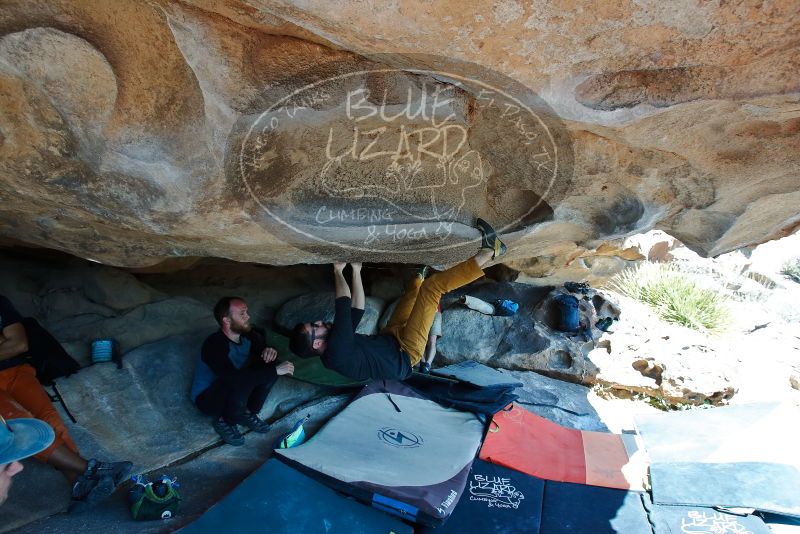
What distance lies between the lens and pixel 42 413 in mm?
2861

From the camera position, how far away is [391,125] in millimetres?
2664

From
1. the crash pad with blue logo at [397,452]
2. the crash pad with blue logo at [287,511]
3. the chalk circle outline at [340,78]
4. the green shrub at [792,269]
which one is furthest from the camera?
the green shrub at [792,269]

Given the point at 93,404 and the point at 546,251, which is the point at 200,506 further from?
the point at 546,251

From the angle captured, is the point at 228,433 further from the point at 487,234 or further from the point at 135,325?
the point at 487,234

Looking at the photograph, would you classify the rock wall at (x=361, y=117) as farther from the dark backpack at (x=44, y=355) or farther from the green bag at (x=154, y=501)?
the green bag at (x=154, y=501)

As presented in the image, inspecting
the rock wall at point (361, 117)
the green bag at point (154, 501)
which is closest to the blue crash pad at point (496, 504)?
the green bag at point (154, 501)

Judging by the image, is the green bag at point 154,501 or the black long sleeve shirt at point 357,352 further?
the black long sleeve shirt at point 357,352

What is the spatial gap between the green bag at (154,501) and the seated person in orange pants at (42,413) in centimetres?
18

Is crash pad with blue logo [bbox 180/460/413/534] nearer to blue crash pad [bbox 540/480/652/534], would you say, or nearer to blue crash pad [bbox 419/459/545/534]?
blue crash pad [bbox 419/459/545/534]

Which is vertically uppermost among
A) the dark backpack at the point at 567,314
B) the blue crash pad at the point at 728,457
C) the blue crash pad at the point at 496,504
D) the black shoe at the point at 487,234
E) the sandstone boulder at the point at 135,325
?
the black shoe at the point at 487,234

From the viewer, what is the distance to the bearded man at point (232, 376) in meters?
3.33

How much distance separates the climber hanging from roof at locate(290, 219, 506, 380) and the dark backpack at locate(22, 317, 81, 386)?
4.34ft

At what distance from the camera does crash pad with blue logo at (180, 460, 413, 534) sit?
2.48 metres

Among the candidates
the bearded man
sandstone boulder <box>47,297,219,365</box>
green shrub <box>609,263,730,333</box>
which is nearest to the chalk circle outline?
the bearded man
